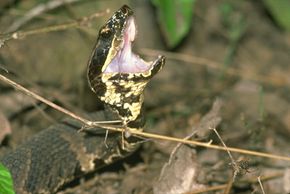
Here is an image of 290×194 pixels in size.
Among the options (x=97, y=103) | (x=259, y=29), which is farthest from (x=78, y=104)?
(x=259, y=29)

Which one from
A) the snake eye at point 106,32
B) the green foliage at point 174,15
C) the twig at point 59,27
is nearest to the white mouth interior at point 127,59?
the snake eye at point 106,32

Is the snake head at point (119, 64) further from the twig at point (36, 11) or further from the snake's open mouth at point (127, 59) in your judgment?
the twig at point (36, 11)

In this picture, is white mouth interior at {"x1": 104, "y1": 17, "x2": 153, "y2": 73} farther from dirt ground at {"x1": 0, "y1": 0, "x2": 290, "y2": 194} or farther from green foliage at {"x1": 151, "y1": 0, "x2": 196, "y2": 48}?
green foliage at {"x1": 151, "y1": 0, "x2": 196, "y2": 48}

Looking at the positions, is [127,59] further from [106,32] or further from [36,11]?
[36,11]

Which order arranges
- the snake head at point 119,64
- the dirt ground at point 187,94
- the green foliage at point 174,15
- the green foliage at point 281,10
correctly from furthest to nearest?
the green foliage at point 281,10, the green foliage at point 174,15, the dirt ground at point 187,94, the snake head at point 119,64

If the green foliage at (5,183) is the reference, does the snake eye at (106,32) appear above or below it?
above

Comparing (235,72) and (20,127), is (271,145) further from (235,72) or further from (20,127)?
(20,127)
